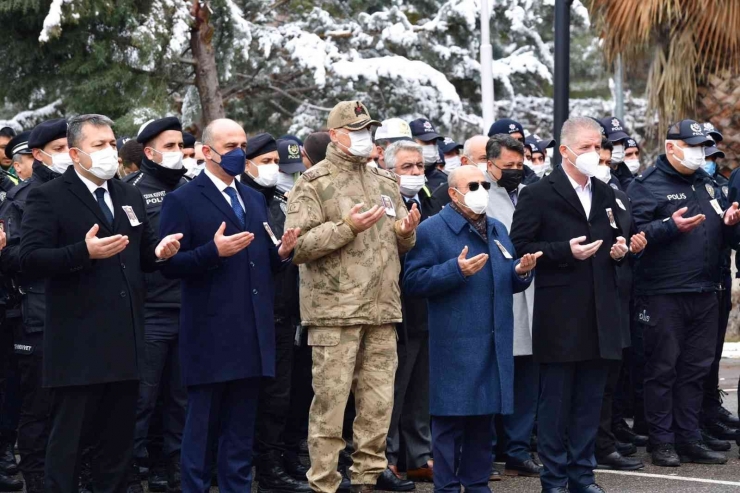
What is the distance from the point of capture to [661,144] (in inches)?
587

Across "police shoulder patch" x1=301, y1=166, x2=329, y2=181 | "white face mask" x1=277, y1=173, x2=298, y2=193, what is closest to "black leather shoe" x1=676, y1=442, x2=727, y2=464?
"white face mask" x1=277, y1=173, x2=298, y2=193

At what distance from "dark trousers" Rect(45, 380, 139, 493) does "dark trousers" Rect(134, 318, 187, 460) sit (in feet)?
3.88

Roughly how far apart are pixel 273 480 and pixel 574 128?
2.79 metres

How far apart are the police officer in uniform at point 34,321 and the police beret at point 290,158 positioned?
162 centimetres

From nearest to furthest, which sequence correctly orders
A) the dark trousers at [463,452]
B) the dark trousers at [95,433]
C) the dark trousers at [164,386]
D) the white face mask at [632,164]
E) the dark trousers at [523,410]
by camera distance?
the dark trousers at [95,433], the dark trousers at [463,452], the dark trousers at [164,386], the dark trousers at [523,410], the white face mask at [632,164]

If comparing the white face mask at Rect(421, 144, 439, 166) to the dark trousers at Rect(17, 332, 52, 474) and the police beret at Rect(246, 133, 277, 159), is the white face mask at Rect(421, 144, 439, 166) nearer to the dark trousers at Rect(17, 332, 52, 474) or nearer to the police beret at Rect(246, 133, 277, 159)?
the police beret at Rect(246, 133, 277, 159)

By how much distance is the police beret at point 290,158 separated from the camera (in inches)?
342

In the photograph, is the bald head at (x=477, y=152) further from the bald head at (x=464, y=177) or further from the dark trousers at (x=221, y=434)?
the dark trousers at (x=221, y=434)

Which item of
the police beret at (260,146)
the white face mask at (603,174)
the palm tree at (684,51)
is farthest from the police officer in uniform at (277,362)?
the palm tree at (684,51)

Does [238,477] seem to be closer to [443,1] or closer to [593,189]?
[593,189]

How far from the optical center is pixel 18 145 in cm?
898

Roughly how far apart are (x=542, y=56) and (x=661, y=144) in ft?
19.1

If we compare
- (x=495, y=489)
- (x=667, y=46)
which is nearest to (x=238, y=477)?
(x=495, y=489)

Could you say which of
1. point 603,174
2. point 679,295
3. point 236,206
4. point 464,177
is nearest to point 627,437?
point 679,295
